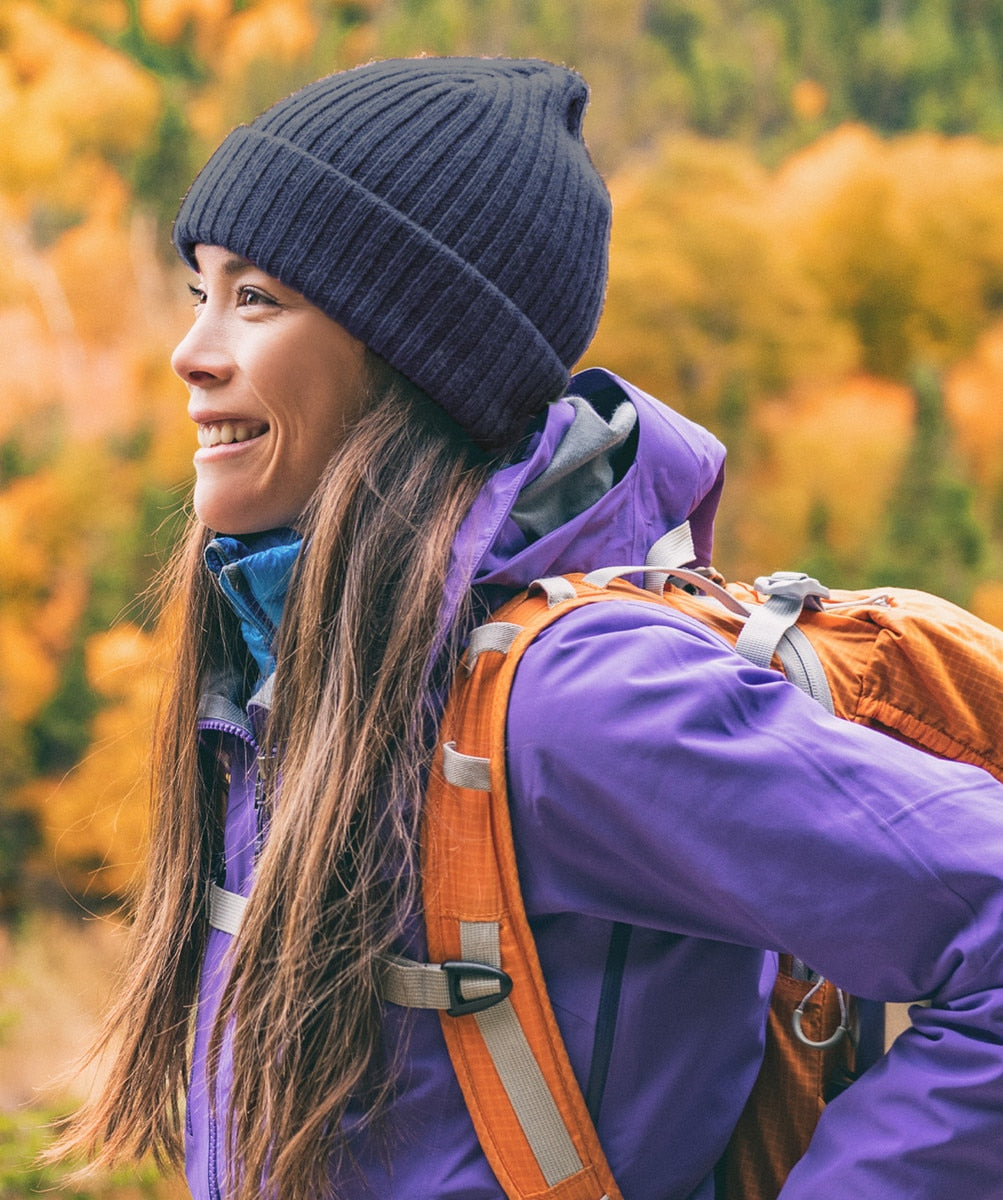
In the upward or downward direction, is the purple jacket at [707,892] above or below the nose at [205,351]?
below

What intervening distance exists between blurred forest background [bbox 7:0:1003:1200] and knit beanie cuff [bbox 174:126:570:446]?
4592 mm

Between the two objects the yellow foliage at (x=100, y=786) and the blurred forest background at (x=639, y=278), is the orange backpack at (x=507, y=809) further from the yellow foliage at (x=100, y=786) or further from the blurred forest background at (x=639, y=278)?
the yellow foliage at (x=100, y=786)

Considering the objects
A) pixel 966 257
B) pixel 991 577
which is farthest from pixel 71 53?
pixel 991 577

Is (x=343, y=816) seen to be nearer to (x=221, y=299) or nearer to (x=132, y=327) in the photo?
(x=221, y=299)

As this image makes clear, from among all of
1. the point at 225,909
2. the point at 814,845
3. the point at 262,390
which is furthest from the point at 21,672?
the point at 814,845

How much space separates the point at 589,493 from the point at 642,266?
16.3ft

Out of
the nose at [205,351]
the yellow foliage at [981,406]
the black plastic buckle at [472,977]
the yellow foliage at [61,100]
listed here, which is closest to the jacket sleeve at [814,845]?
the black plastic buckle at [472,977]

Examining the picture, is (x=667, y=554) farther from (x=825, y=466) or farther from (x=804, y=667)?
(x=825, y=466)

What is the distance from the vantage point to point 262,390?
3.27 ft

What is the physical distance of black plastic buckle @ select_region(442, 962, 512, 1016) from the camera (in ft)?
2.77

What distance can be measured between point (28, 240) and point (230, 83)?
1.34 meters

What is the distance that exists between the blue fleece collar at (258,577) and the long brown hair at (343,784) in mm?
35

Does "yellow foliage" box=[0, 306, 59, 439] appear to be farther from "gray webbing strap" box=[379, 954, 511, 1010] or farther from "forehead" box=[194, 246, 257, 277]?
"gray webbing strap" box=[379, 954, 511, 1010]

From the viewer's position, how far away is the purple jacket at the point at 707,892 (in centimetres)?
74
